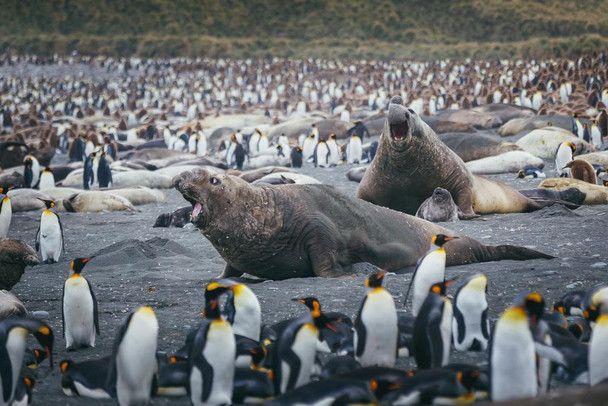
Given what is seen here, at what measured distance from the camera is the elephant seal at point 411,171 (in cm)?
826

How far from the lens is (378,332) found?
3.87 metres

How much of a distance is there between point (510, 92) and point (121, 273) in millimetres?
20132

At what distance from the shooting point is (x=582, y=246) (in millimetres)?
6488

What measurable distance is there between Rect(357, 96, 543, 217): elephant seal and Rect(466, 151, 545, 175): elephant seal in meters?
3.06

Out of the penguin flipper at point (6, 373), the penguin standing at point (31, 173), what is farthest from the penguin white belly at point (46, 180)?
the penguin flipper at point (6, 373)

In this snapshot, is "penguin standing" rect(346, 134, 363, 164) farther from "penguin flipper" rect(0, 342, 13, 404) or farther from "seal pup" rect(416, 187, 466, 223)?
"penguin flipper" rect(0, 342, 13, 404)

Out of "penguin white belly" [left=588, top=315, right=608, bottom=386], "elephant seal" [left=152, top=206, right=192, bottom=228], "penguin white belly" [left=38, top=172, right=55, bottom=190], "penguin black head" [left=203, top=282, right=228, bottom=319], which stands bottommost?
"penguin white belly" [left=38, top=172, right=55, bottom=190]

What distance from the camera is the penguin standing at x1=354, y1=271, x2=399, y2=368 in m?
3.87

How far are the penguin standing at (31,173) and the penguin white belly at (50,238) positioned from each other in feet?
20.1

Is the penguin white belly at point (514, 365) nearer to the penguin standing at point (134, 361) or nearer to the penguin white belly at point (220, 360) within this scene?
the penguin white belly at point (220, 360)

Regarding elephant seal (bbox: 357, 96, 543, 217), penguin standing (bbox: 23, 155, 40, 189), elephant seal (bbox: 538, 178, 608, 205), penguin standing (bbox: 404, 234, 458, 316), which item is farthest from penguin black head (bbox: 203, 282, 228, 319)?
penguin standing (bbox: 23, 155, 40, 189)

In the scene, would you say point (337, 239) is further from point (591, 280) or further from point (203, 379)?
point (203, 379)

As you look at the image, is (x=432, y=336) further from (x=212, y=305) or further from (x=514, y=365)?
(x=212, y=305)

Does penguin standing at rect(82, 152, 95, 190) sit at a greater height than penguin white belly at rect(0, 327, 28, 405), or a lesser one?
lesser
